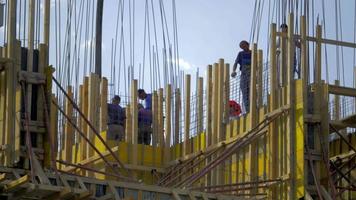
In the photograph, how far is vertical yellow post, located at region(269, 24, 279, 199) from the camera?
999 inches

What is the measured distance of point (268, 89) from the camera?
26766 millimetres

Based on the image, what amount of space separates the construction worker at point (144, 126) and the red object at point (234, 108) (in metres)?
3.01

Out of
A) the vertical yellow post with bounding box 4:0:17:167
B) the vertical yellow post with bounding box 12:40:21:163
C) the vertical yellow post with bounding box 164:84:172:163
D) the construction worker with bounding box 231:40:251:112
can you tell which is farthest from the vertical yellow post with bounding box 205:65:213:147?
the vertical yellow post with bounding box 4:0:17:167

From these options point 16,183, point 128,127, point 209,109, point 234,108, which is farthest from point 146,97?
point 16,183

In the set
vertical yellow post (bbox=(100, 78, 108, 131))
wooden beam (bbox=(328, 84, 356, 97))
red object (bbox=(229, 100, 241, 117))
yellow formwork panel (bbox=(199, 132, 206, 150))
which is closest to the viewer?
wooden beam (bbox=(328, 84, 356, 97))

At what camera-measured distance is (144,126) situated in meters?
31.4

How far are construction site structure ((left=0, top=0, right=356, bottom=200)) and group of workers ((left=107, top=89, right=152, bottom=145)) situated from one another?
464mm

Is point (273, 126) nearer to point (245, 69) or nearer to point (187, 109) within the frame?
point (245, 69)

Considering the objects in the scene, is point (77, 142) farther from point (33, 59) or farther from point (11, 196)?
point (11, 196)

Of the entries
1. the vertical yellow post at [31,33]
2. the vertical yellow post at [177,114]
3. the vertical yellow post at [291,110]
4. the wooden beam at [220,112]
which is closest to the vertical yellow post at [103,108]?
the vertical yellow post at [177,114]

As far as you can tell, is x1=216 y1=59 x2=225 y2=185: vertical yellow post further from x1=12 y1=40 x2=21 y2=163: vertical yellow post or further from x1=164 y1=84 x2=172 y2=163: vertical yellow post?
x1=12 y1=40 x2=21 y2=163: vertical yellow post

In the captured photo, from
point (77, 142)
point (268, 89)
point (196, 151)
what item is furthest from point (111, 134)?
point (268, 89)

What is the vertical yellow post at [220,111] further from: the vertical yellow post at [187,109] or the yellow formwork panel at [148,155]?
the yellow formwork panel at [148,155]

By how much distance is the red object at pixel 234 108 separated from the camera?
2912 centimetres
